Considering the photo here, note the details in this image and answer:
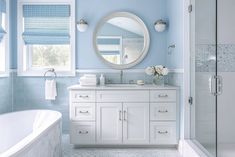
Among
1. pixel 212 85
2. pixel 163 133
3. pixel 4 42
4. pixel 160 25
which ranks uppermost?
pixel 160 25

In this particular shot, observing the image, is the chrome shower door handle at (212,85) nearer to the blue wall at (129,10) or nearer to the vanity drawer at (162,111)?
the vanity drawer at (162,111)

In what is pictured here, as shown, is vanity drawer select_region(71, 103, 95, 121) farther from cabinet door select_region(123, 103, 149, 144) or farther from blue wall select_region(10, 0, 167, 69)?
blue wall select_region(10, 0, 167, 69)

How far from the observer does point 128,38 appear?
3.78m

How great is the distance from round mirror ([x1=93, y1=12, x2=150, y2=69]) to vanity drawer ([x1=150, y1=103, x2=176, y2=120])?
89cm

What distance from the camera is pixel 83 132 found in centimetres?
317

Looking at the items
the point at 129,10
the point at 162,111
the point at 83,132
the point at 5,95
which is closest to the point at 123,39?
the point at 129,10

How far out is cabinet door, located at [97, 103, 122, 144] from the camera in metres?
3.16

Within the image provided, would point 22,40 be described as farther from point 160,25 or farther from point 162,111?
point 162,111

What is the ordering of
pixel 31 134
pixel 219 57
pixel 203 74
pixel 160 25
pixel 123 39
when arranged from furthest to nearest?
1. pixel 123 39
2. pixel 160 25
3. pixel 219 57
4. pixel 203 74
5. pixel 31 134

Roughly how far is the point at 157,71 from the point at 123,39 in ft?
2.48

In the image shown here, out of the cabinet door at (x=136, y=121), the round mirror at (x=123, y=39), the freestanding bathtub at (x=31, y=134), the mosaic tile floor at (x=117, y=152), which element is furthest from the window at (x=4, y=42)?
the cabinet door at (x=136, y=121)

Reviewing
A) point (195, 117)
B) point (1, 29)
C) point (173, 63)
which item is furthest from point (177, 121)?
point (1, 29)

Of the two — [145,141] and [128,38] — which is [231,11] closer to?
[128,38]

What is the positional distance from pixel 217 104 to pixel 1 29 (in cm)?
299
